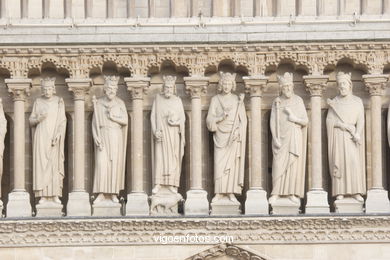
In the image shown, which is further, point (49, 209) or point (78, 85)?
point (78, 85)

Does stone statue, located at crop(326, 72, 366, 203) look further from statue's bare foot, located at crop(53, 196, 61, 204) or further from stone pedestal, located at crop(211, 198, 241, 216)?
statue's bare foot, located at crop(53, 196, 61, 204)

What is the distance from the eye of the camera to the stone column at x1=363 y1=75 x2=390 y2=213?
51.6 meters

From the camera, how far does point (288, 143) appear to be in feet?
170

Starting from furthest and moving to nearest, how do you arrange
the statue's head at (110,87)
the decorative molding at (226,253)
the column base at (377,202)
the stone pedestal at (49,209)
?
the statue's head at (110,87), the stone pedestal at (49,209), the column base at (377,202), the decorative molding at (226,253)

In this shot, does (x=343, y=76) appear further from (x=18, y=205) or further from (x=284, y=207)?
(x=18, y=205)

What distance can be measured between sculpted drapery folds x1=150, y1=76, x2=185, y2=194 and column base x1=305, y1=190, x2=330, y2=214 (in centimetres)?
168

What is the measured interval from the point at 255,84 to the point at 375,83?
1523 millimetres

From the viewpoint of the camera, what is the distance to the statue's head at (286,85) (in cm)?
5178

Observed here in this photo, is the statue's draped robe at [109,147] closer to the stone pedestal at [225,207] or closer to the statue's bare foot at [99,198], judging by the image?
the statue's bare foot at [99,198]

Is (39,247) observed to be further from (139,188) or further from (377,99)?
(377,99)

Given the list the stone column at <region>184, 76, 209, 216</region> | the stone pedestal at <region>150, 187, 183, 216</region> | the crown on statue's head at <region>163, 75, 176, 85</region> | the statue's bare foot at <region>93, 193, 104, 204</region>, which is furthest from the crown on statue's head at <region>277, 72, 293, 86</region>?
the statue's bare foot at <region>93, 193, 104, 204</region>

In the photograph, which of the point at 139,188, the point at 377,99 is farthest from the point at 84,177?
the point at 377,99

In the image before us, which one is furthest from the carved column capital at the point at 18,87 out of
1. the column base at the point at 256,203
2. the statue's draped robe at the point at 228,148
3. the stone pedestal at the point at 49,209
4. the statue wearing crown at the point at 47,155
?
the column base at the point at 256,203

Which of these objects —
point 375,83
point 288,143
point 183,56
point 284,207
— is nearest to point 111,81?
point 183,56
